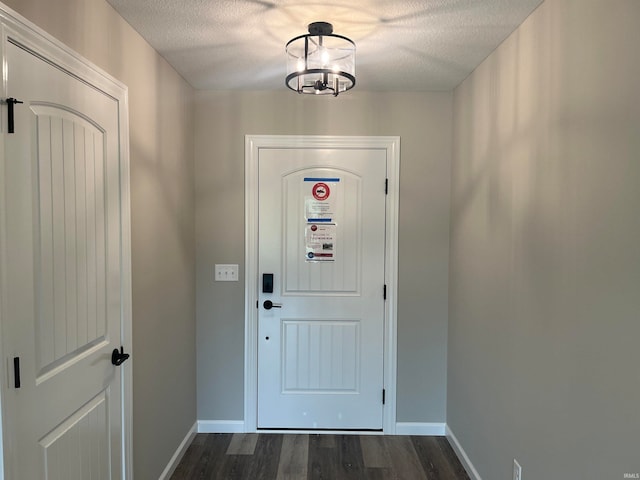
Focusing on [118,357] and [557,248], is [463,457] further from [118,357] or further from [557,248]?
[118,357]

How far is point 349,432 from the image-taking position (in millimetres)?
2922

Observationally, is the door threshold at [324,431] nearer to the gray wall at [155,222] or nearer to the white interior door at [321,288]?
the white interior door at [321,288]

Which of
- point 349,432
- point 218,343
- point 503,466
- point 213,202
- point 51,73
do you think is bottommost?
point 349,432

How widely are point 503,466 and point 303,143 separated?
225cm

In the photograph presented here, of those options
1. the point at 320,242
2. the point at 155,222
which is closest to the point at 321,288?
the point at 320,242

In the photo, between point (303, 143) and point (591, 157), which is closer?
point (591, 157)

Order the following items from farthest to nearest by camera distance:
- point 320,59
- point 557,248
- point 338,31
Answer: point 338,31 → point 320,59 → point 557,248

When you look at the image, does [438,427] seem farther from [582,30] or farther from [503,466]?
[582,30]

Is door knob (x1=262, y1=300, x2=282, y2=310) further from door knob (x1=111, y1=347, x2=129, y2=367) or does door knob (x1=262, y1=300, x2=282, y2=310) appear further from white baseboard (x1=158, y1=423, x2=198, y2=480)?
door knob (x1=111, y1=347, x2=129, y2=367)

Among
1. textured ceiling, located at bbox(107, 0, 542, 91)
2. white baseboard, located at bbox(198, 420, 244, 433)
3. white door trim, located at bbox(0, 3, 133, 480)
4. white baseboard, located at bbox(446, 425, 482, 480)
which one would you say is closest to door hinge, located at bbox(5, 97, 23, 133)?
white door trim, located at bbox(0, 3, 133, 480)

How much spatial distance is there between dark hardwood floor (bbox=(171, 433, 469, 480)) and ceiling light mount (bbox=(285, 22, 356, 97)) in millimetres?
2208

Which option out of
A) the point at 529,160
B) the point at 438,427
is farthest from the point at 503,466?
the point at 529,160

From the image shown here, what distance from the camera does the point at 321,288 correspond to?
2.92m

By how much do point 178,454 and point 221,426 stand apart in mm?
412
